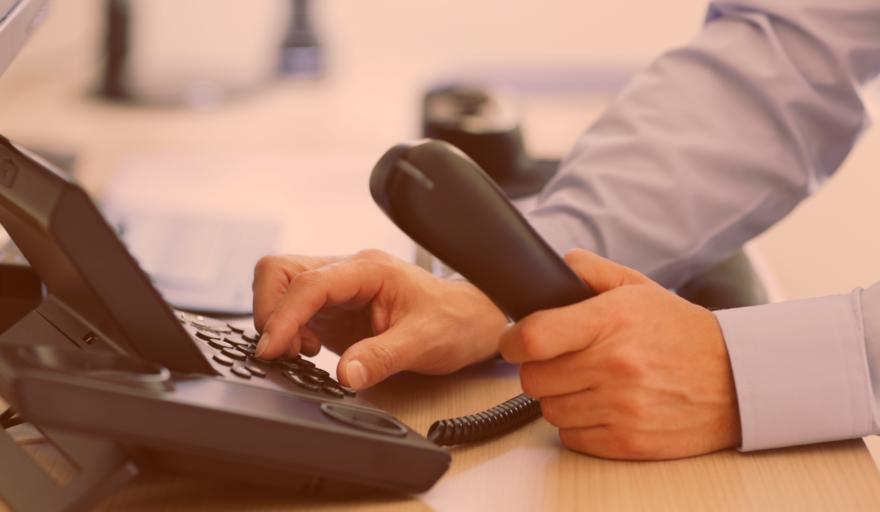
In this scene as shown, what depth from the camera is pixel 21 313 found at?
0.68 meters

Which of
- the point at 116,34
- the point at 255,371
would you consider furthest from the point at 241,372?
the point at 116,34

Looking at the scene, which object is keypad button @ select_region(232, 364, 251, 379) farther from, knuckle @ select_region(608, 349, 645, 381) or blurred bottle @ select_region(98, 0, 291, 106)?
blurred bottle @ select_region(98, 0, 291, 106)

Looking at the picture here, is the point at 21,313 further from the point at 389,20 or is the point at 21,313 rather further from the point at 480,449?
the point at 389,20

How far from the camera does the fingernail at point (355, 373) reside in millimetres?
614

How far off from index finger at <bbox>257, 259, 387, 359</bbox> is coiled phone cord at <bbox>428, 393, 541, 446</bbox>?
0.10 meters

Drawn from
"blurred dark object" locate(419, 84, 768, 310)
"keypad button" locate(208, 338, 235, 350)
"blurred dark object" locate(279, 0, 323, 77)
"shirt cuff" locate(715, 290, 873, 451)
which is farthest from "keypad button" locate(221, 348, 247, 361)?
"blurred dark object" locate(279, 0, 323, 77)

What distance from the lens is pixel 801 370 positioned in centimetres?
63

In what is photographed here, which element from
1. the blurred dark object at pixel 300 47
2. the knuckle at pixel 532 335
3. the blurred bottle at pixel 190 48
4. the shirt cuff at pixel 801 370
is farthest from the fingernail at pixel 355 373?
the blurred dark object at pixel 300 47

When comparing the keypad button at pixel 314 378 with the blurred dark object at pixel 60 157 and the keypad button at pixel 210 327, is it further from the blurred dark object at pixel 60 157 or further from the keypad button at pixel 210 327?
the blurred dark object at pixel 60 157

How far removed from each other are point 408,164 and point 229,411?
13cm

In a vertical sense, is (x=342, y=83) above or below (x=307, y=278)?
below

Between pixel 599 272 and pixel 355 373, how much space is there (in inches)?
5.8

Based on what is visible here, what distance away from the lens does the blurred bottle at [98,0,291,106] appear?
1672 mm

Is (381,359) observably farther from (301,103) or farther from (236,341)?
(301,103)
